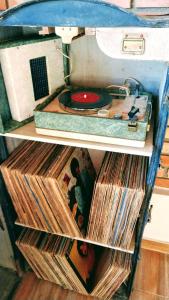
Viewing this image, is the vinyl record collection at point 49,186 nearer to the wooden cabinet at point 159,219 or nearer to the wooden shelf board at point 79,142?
the wooden shelf board at point 79,142

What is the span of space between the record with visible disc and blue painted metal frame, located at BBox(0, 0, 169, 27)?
32 cm

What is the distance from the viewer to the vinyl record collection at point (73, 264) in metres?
1.25

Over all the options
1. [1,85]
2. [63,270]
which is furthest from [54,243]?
[1,85]

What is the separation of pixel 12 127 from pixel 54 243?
674 millimetres

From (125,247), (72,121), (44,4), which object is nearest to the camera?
(44,4)

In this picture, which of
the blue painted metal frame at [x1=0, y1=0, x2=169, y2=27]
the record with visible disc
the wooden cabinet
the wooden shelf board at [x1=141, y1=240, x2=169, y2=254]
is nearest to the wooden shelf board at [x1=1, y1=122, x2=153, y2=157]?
the record with visible disc

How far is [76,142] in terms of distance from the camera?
93 cm

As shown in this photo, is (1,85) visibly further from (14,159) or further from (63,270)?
(63,270)

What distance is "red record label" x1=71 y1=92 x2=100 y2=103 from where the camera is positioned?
3.24 ft

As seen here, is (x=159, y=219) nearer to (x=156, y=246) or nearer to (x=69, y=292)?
(x=156, y=246)

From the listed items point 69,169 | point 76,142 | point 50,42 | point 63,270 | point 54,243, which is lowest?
point 63,270

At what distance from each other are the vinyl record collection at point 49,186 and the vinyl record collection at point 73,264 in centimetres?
12

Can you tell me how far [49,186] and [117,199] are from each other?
29 cm

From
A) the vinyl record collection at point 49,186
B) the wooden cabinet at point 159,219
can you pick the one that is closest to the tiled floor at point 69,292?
the wooden cabinet at point 159,219
